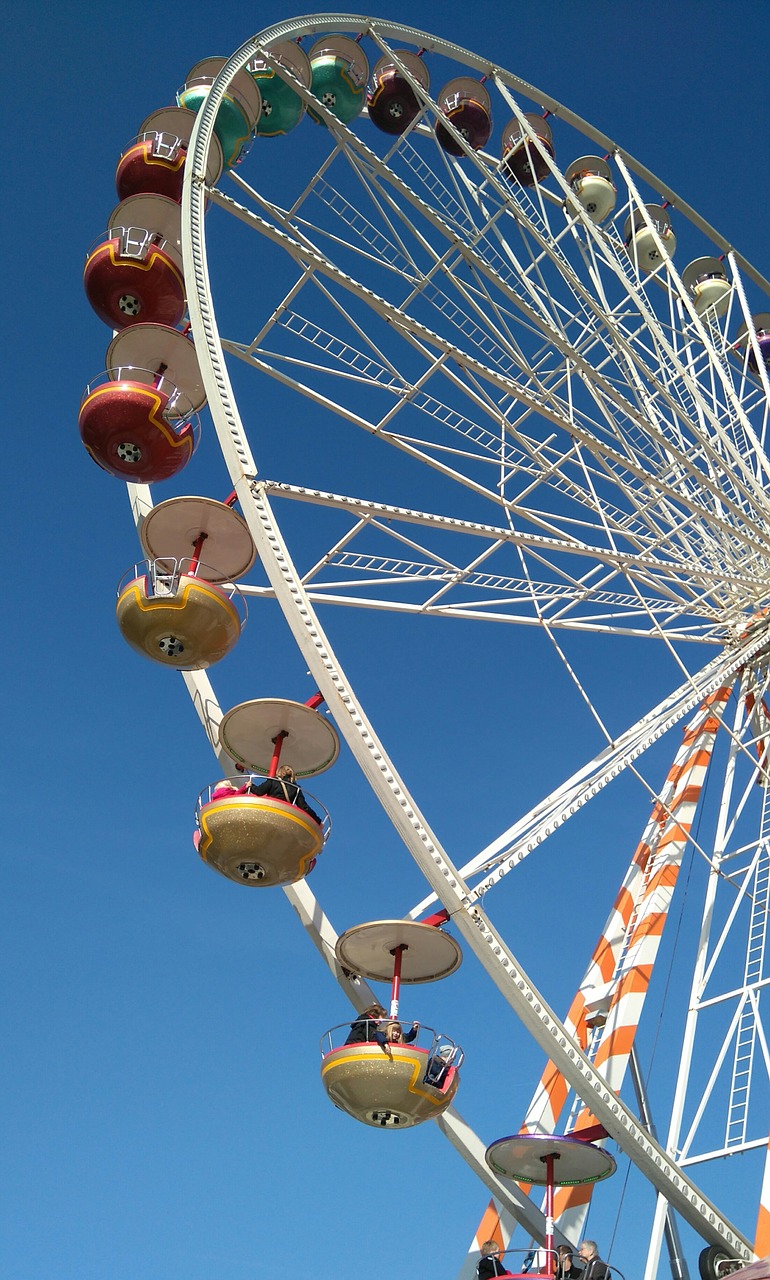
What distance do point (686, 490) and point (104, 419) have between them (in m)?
6.95

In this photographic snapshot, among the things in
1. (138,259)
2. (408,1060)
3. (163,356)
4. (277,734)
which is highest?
(138,259)

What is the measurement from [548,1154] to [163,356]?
7532 mm

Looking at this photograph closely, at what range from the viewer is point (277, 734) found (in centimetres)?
945

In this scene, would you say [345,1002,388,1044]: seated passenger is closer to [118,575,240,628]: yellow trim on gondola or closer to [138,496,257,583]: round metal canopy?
[118,575,240,628]: yellow trim on gondola

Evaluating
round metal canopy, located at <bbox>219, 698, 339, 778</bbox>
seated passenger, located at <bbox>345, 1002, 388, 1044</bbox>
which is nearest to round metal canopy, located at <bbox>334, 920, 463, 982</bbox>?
seated passenger, located at <bbox>345, 1002, 388, 1044</bbox>

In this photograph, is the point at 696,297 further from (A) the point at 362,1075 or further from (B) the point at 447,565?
(A) the point at 362,1075

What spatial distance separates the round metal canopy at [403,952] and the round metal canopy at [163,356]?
16.6 feet

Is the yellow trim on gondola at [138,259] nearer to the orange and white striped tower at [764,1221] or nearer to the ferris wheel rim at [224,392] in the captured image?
the ferris wheel rim at [224,392]

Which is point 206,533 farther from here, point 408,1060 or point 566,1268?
point 566,1268

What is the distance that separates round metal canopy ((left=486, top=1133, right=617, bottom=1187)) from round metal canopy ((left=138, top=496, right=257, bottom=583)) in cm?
508

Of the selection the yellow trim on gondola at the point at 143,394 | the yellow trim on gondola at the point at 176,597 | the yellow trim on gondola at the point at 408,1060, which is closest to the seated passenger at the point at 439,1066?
the yellow trim on gondola at the point at 408,1060

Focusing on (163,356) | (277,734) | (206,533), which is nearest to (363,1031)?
(277,734)

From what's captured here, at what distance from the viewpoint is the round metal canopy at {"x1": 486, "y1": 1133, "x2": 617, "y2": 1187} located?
8.61 metres

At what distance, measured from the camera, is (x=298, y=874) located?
352 inches
